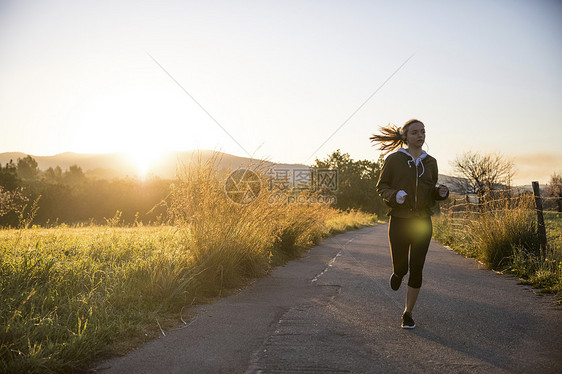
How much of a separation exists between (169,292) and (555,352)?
13.4 feet

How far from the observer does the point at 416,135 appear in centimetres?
451

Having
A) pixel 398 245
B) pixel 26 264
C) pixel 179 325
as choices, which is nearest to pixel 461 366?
pixel 398 245

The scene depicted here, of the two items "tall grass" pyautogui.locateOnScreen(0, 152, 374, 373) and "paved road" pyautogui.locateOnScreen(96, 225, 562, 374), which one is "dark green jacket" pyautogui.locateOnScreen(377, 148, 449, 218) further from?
"tall grass" pyautogui.locateOnScreen(0, 152, 374, 373)

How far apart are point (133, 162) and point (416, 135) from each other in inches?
7172

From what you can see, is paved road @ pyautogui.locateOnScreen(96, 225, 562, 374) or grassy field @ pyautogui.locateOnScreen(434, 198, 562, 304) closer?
paved road @ pyautogui.locateOnScreen(96, 225, 562, 374)

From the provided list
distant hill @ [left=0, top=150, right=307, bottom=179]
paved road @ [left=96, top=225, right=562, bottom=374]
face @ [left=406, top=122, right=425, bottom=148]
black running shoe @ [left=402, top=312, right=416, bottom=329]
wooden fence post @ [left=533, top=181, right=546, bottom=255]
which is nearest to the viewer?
paved road @ [left=96, top=225, right=562, bottom=374]

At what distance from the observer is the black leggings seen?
4.30m

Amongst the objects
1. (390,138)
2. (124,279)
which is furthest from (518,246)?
(124,279)

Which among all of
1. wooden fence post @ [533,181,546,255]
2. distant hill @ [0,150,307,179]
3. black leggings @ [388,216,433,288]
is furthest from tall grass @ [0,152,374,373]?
wooden fence post @ [533,181,546,255]

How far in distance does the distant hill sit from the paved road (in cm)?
225

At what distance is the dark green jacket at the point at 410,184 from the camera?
4.33 m

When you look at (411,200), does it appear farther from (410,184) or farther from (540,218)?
(540,218)

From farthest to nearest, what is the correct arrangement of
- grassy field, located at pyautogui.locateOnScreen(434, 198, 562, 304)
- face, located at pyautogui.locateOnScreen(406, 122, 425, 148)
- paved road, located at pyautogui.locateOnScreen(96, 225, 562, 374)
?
grassy field, located at pyautogui.locateOnScreen(434, 198, 562, 304)
face, located at pyautogui.locateOnScreen(406, 122, 425, 148)
paved road, located at pyautogui.locateOnScreen(96, 225, 562, 374)

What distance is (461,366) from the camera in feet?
10.5
